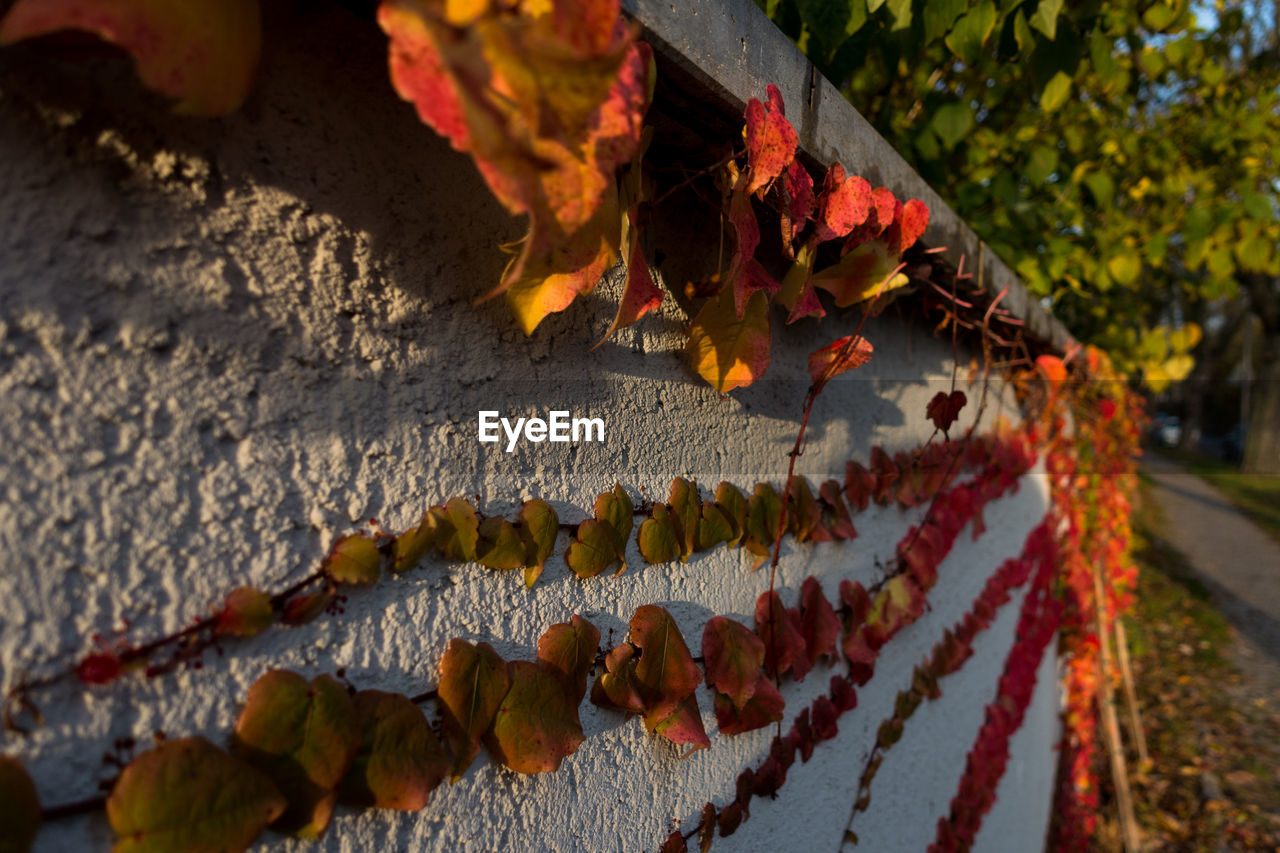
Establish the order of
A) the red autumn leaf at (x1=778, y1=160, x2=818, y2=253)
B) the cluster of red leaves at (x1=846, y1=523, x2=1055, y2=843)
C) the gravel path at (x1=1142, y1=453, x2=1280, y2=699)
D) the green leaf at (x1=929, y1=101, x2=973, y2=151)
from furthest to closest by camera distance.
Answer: the gravel path at (x1=1142, y1=453, x2=1280, y2=699) < the green leaf at (x1=929, y1=101, x2=973, y2=151) < the cluster of red leaves at (x1=846, y1=523, x2=1055, y2=843) < the red autumn leaf at (x1=778, y1=160, x2=818, y2=253)

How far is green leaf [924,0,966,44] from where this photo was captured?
3.74ft

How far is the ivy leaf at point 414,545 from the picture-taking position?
629mm

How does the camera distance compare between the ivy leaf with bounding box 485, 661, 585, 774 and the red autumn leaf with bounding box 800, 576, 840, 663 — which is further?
the red autumn leaf with bounding box 800, 576, 840, 663

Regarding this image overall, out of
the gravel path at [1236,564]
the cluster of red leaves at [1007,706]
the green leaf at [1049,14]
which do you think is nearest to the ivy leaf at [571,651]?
the green leaf at [1049,14]

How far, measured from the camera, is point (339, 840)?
586 mm

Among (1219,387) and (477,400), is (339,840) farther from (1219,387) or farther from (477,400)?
(1219,387)

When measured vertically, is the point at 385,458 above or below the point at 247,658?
above

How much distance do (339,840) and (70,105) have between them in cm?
57

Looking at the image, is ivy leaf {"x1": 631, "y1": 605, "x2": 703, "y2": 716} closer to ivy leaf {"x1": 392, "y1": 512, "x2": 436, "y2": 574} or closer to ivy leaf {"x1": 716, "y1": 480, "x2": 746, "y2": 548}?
ivy leaf {"x1": 716, "y1": 480, "x2": 746, "y2": 548}

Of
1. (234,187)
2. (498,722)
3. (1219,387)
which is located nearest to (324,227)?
(234,187)

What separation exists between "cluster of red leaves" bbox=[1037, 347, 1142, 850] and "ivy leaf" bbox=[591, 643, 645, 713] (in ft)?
10.1

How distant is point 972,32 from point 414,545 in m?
1.30

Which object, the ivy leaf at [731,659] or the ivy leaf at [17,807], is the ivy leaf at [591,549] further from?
the ivy leaf at [17,807]

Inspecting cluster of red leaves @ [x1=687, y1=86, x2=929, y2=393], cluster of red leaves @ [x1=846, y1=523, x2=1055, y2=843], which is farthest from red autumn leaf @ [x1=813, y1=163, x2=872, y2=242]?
cluster of red leaves @ [x1=846, y1=523, x2=1055, y2=843]
